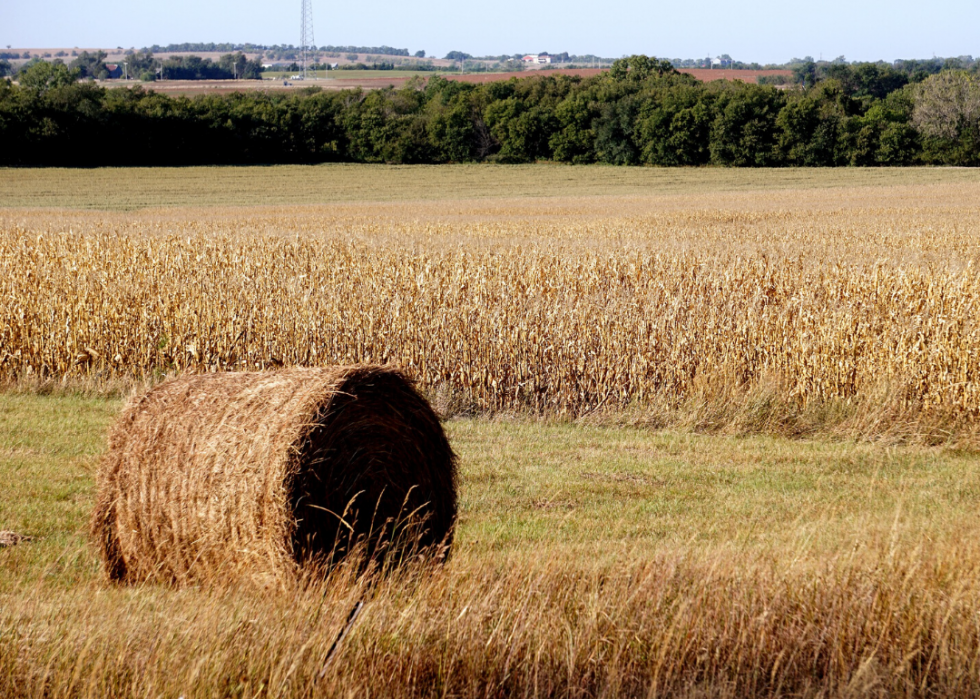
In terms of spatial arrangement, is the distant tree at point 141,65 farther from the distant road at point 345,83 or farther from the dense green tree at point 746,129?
the dense green tree at point 746,129

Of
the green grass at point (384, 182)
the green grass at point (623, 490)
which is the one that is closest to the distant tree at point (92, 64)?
the green grass at point (384, 182)

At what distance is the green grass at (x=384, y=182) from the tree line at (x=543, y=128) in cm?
384

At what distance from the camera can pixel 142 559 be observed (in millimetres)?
5141

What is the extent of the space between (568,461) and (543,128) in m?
65.9

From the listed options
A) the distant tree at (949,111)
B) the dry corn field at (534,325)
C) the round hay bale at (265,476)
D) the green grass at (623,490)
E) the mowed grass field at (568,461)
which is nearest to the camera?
the mowed grass field at (568,461)

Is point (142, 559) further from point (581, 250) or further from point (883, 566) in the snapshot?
point (581, 250)

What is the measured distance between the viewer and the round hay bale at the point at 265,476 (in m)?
4.76

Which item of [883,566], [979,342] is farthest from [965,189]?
[883,566]

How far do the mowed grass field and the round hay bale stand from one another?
0.23 m

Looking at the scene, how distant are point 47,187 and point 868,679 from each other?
51338mm

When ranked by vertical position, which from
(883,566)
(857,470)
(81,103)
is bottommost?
(857,470)

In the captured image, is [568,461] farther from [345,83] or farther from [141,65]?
[141,65]

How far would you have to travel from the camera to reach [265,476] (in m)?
4.73

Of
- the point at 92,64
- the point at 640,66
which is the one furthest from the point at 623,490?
the point at 92,64
